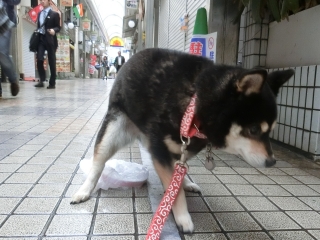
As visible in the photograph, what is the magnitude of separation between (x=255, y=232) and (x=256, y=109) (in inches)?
29.3

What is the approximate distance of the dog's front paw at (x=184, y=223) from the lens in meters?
1.76

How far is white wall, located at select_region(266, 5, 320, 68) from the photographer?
129 inches

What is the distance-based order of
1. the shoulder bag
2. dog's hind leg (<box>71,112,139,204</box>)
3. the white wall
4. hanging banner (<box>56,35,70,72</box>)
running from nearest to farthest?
dog's hind leg (<box>71,112,139,204</box>)
the white wall
the shoulder bag
hanging banner (<box>56,35,70,72</box>)

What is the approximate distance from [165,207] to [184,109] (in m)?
0.56

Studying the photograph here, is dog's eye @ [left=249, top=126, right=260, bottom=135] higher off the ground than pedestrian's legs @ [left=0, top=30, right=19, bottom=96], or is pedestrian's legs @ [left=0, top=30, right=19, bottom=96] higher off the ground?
pedestrian's legs @ [left=0, top=30, right=19, bottom=96]

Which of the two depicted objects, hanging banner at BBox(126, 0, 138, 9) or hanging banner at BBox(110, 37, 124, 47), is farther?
hanging banner at BBox(110, 37, 124, 47)

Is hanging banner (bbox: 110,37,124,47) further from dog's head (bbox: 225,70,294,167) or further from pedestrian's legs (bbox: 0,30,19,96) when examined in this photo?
dog's head (bbox: 225,70,294,167)

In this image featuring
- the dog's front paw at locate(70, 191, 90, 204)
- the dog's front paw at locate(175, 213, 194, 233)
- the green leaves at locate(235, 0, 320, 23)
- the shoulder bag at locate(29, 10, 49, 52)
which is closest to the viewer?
the dog's front paw at locate(175, 213, 194, 233)

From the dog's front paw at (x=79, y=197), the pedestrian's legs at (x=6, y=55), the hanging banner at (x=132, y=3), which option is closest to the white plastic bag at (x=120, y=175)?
the dog's front paw at (x=79, y=197)

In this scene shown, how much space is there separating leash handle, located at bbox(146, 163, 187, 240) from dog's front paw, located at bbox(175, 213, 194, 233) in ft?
0.67

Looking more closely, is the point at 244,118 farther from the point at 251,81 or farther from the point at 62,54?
the point at 62,54

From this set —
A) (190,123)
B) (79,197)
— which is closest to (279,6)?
(190,123)

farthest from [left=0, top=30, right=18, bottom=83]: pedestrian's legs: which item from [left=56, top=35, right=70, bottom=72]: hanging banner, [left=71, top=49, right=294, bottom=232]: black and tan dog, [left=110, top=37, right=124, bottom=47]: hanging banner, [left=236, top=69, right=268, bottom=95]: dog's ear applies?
[left=110, top=37, right=124, bottom=47]: hanging banner

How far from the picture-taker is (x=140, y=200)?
2174mm
